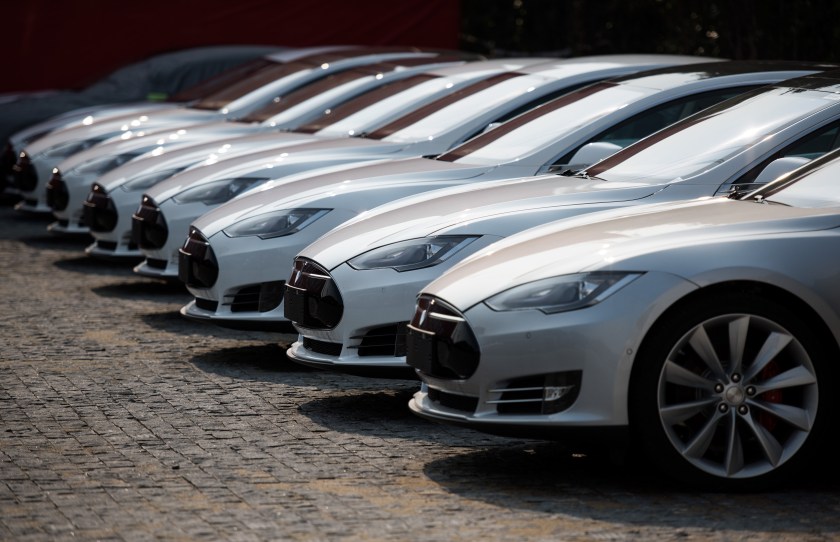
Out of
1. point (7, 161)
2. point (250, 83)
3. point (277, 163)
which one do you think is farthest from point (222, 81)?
point (277, 163)

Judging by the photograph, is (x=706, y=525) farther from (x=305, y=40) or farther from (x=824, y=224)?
(x=305, y=40)

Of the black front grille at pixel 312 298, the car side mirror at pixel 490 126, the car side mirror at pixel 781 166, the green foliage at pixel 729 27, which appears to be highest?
the green foliage at pixel 729 27

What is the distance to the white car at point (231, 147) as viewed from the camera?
35.7ft

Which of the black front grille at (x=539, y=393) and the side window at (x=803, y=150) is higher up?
the side window at (x=803, y=150)

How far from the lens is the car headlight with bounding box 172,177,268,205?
969 centimetres

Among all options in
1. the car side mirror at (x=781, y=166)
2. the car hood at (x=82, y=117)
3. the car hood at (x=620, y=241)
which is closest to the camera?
the car hood at (x=620, y=241)

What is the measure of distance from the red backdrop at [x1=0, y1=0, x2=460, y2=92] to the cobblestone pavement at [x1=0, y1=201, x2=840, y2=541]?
14.9 m

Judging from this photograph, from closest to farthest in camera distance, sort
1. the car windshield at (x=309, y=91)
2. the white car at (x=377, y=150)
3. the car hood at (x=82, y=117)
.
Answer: the white car at (x=377, y=150), the car windshield at (x=309, y=91), the car hood at (x=82, y=117)

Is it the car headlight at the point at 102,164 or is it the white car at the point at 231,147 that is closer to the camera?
the white car at the point at 231,147

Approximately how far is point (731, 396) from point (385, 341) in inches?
73.6

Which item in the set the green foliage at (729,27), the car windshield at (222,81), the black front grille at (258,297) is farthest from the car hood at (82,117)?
the black front grille at (258,297)

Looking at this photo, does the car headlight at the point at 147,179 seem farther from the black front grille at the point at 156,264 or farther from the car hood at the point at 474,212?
the car hood at the point at 474,212

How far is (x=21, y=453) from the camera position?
5.75 m

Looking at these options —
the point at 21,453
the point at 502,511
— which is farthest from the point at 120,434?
the point at 502,511
